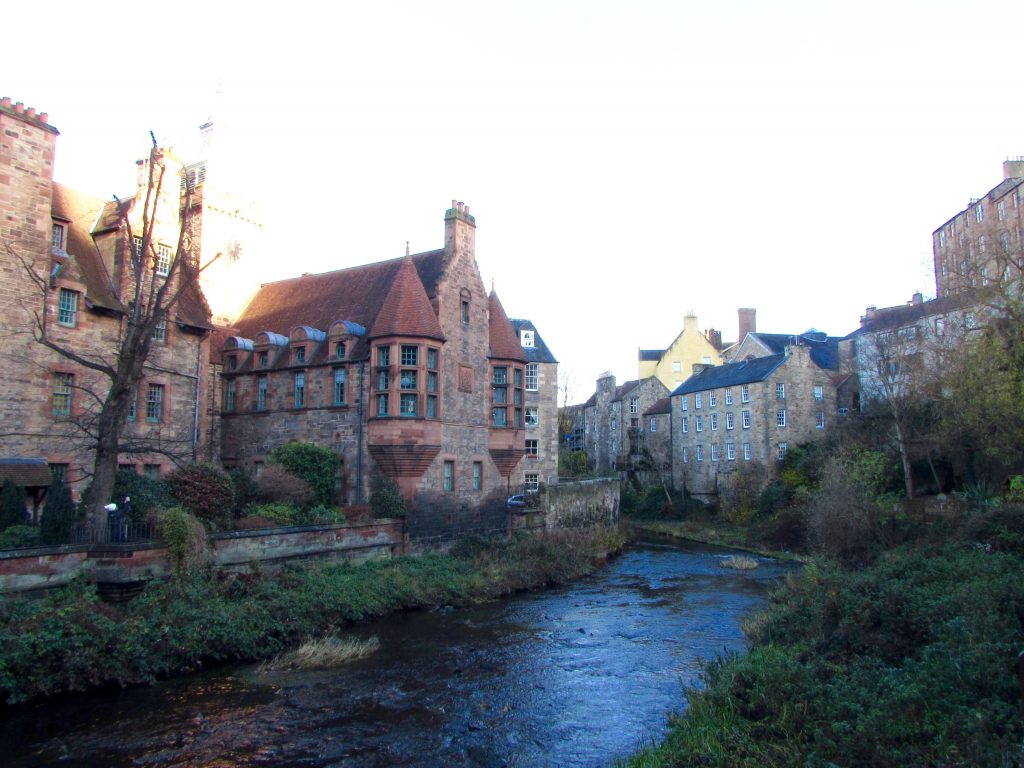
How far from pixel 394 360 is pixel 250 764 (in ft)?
55.0

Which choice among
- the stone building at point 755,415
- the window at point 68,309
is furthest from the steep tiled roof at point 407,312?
the stone building at point 755,415

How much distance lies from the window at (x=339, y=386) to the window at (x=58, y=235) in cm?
982

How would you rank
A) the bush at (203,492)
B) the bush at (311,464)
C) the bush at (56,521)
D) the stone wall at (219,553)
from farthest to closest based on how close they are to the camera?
the bush at (311,464)
the bush at (203,492)
the bush at (56,521)
the stone wall at (219,553)

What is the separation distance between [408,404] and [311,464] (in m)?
4.02

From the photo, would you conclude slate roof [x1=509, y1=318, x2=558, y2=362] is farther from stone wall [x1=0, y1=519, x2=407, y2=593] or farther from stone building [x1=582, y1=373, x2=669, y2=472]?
stone wall [x1=0, y1=519, x2=407, y2=593]

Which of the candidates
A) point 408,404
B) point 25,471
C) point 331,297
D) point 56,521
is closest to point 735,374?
point 331,297

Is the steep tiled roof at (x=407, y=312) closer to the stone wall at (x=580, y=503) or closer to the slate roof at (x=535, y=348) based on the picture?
the stone wall at (x=580, y=503)

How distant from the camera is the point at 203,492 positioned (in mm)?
20719

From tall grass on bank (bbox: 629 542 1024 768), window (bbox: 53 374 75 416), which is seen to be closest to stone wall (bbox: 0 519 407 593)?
window (bbox: 53 374 75 416)

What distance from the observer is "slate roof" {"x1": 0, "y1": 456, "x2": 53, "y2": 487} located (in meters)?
19.8

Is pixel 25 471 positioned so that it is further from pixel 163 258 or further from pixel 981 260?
pixel 981 260

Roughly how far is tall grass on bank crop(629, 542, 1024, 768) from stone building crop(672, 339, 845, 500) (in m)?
31.0

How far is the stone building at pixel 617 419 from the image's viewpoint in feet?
200

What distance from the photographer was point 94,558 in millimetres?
16141
